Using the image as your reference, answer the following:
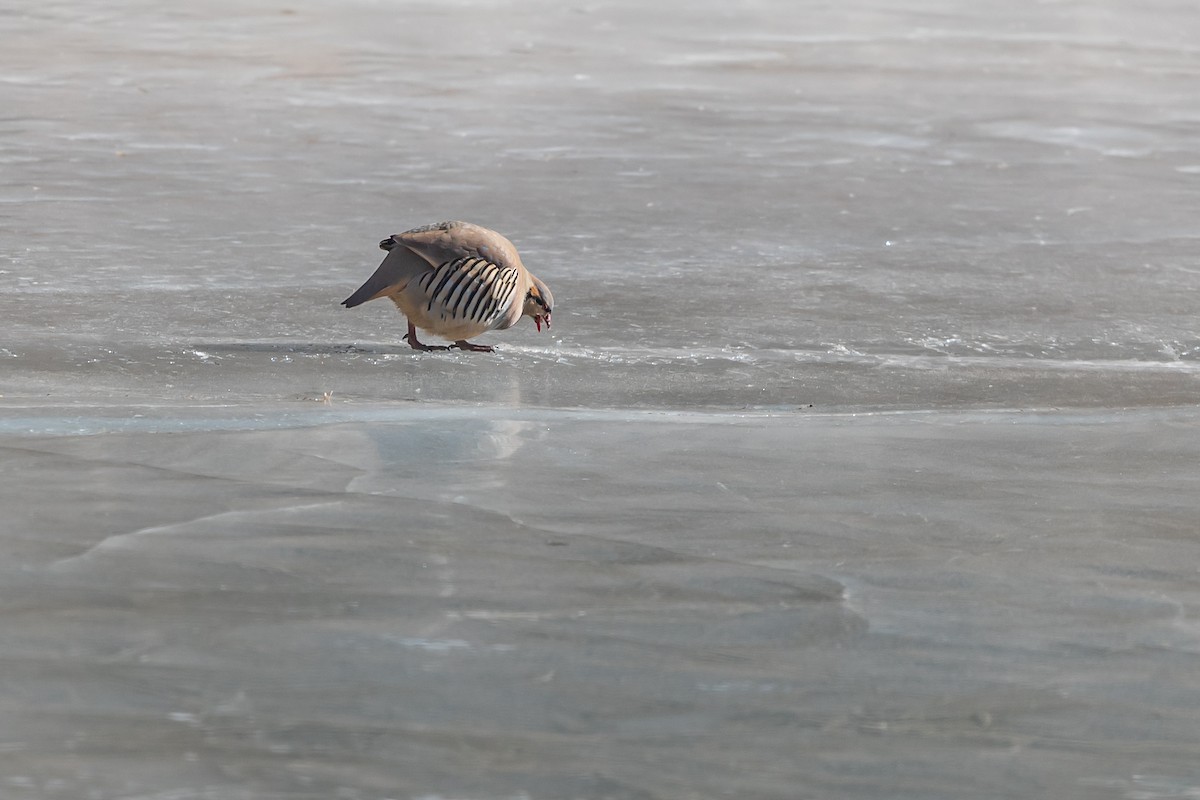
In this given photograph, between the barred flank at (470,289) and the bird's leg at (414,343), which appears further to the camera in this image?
the bird's leg at (414,343)

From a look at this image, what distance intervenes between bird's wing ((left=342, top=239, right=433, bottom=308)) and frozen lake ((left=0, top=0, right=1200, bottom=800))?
257mm

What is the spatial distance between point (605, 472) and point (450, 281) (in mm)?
1622

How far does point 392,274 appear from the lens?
593cm

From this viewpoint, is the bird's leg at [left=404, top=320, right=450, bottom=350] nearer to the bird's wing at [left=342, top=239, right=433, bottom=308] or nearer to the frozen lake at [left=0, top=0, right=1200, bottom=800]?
the frozen lake at [left=0, top=0, right=1200, bottom=800]

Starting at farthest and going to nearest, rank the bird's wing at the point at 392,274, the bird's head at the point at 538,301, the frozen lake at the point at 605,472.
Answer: the bird's head at the point at 538,301 < the bird's wing at the point at 392,274 < the frozen lake at the point at 605,472

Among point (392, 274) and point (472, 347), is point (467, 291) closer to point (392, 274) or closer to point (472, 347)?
point (392, 274)

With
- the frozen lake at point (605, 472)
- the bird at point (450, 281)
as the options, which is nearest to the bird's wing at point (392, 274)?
the bird at point (450, 281)

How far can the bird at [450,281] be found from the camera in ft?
19.5

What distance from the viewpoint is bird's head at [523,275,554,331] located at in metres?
6.18

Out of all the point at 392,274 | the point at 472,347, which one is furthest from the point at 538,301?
the point at 392,274

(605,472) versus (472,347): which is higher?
(605,472)

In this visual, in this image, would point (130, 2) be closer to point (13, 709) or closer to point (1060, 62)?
point (1060, 62)

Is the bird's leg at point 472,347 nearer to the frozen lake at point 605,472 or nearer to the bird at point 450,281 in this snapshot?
the frozen lake at point 605,472

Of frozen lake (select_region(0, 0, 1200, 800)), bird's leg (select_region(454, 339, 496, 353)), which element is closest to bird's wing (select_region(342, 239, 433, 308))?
frozen lake (select_region(0, 0, 1200, 800))
